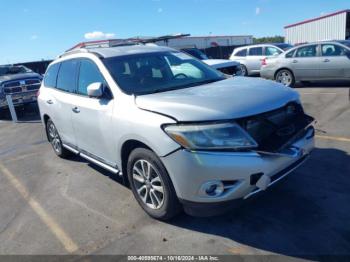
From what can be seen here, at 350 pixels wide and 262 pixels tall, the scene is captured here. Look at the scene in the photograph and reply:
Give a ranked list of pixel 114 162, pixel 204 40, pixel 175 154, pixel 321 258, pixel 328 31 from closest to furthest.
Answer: pixel 321 258, pixel 175 154, pixel 114 162, pixel 328 31, pixel 204 40

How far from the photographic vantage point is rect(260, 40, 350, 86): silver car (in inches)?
432

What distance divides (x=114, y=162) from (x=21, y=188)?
2.06 meters

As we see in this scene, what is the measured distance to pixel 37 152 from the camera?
757 centimetres

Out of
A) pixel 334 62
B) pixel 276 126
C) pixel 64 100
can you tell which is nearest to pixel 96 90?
pixel 64 100

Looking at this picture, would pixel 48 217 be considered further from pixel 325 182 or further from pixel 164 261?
pixel 325 182

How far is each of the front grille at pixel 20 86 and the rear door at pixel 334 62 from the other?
32.8ft

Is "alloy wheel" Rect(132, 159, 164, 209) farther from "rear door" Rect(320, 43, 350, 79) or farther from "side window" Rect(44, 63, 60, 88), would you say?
"rear door" Rect(320, 43, 350, 79)

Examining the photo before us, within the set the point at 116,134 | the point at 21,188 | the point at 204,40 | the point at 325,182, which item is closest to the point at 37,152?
the point at 21,188

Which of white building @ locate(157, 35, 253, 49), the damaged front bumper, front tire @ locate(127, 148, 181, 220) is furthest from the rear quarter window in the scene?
white building @ locate(157, 35, 253, 49)

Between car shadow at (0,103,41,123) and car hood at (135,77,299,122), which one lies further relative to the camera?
car shadow at (0,103,41,123)

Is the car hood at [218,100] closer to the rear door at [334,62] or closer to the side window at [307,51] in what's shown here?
the rear door at [334,62]

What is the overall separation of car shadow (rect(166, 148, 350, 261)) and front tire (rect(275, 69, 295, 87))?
789 centimetres

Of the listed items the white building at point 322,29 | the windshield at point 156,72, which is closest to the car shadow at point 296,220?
the windshield at point 156,72

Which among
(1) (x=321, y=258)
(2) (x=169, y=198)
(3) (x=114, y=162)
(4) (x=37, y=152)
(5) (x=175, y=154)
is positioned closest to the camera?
(1) (x=321, y=258)
